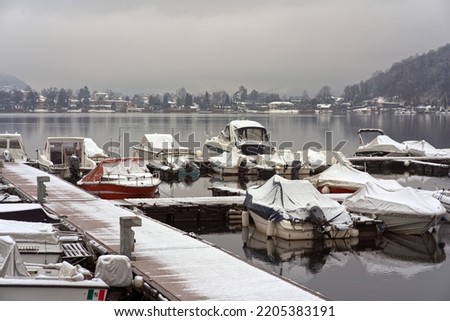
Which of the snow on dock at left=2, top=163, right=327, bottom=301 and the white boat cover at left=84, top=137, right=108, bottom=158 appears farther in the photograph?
the white boat cover at left=84, top=137, right=108, bottom=158

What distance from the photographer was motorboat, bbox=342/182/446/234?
1071 inches

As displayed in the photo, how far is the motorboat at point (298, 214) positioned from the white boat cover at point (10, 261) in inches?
511

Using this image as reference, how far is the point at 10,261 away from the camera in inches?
566

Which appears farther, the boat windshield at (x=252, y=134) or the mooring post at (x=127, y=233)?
the boat windshield at (x=252, y=134)

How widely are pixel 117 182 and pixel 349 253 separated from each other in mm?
13537

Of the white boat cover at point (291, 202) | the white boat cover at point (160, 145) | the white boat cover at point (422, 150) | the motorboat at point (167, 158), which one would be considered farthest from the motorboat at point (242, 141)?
the white boat cover at point (291, 202)

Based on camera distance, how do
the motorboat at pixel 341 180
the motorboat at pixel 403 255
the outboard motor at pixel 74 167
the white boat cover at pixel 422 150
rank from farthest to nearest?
the white boat cover at pixel 422 150, the outboard motor at pixel 74 167, the motorboat at pixel 341 180, the motorboat at pixel 403 255

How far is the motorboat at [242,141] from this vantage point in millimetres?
55500

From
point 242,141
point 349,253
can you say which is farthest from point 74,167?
point 349,253

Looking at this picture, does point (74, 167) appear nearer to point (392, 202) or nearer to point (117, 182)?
point (117, 182)

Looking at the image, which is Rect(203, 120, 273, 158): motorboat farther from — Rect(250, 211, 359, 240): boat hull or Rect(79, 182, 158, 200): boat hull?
Rect(250, 211, 359, 240): boat hull

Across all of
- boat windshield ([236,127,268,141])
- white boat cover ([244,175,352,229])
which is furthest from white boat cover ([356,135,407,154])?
white boat cover ([244,175,352,229])

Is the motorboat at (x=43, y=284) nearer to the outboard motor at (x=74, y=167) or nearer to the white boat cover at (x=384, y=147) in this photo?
the outboard motor at (x=74, y=167)
